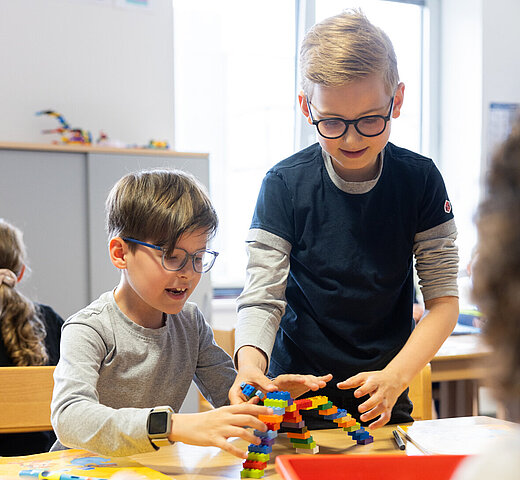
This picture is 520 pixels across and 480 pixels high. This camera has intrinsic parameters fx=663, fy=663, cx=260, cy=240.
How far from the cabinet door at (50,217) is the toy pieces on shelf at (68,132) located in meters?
0.21

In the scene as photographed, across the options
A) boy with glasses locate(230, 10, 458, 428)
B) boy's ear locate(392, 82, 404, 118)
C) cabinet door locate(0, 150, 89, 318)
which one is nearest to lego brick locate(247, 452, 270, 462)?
boy with glasses locate(230, 10, 458, 428)

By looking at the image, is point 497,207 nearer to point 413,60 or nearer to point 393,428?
point 393,428

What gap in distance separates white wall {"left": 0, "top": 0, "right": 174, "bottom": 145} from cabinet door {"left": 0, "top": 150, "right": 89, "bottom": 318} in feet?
1.84

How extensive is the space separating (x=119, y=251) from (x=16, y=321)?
86 centimetres

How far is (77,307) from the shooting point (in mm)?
3039

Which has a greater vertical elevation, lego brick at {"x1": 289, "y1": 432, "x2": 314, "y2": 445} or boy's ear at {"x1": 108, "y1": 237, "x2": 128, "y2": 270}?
boy's ear at {"x1": 108, "y1": 237, "x2": 128, "y2": 270}

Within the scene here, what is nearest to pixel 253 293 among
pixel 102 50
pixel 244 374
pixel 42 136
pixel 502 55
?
pixel 244 374

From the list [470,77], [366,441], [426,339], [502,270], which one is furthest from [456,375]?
[470,77]

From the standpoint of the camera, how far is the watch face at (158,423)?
93cm

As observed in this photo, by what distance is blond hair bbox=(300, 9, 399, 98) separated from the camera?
113 centimetres

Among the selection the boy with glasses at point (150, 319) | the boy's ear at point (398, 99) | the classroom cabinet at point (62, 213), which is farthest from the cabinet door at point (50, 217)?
the boy's ear at point (398, 99)

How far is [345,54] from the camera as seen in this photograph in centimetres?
113

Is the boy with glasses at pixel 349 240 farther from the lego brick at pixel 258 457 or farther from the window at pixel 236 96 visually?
the window at pixel 236 96

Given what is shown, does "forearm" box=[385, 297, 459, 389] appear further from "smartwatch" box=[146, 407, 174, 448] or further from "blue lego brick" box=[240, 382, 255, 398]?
"smartwatch" box=[146, 407, 174, 448]
